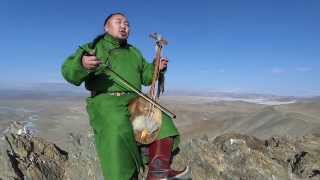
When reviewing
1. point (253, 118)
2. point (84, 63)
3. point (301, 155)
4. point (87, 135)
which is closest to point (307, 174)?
point (301, 155)

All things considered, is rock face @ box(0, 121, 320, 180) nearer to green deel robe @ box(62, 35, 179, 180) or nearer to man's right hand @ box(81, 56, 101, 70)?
green deel robe @ box(62, 35, 179, 180)

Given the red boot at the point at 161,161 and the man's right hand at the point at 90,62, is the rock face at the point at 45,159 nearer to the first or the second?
the red boot at the point at 161,161

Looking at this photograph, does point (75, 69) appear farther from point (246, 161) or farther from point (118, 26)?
point (246, 161)

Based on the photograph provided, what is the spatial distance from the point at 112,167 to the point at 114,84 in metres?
1.11

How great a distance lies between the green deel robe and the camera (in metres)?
5.78

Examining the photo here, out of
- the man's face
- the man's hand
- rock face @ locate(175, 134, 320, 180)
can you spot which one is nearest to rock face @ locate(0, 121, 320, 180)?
rock face @ locate(175, 134, 320, 180)

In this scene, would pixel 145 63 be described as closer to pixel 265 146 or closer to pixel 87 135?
pixel 87 135

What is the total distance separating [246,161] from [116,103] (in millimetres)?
3074

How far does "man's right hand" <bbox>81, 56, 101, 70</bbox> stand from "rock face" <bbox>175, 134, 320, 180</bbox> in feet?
9.64

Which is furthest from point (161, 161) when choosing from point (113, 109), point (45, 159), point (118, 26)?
point (45, 159)

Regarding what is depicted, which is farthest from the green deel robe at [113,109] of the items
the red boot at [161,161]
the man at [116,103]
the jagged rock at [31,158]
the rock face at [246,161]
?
the jagged rock at [31,158]

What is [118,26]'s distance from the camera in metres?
6.48

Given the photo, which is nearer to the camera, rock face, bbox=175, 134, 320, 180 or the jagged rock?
rock face, bbox=175, 134, 320, 180

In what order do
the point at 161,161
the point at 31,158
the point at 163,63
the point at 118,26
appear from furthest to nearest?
the point at 31,158, the point at 163,63, the point at 118,26, the point at 161,161
